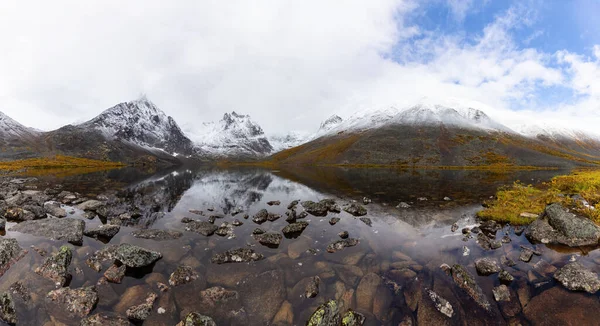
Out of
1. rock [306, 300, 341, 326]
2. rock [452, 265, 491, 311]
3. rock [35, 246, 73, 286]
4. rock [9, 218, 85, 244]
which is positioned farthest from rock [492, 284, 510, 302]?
rock [9, 218, 85, 244]

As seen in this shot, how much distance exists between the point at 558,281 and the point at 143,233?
2969 centimetres

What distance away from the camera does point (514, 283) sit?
14.7m

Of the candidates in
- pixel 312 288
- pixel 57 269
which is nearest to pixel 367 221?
pixel 312 288

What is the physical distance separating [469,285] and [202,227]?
21.3m

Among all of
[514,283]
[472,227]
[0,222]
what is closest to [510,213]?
[472,227]

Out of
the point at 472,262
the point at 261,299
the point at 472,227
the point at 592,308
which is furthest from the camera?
the point at 472,227

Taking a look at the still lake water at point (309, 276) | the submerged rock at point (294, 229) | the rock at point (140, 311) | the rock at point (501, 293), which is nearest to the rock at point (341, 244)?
the still lake water at point (309, 276)

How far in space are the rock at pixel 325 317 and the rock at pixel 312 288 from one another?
5.85ft

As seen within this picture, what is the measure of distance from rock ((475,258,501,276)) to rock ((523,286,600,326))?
2448 mm

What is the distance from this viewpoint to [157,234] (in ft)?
73.4

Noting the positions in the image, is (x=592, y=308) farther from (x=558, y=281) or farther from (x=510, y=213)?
(x=510, y=213)

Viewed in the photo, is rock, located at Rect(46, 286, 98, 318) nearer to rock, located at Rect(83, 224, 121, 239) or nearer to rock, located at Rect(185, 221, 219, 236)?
rock, located at Rect(83, 224, 121, 239)

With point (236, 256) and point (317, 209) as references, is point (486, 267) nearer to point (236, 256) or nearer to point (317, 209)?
point (236, 256)

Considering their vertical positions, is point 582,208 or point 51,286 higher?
point 582,208
